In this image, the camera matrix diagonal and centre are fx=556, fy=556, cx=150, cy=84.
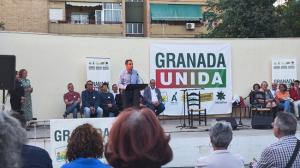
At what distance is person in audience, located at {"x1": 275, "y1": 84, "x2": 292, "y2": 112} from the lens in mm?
15242

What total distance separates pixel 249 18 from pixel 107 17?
1434 centimetres

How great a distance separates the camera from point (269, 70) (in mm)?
→ 17469

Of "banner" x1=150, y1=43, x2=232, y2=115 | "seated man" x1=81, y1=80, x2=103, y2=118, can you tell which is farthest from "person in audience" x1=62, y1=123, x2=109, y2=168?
"banner" x1=150, y1=43, x2=232, y2=115

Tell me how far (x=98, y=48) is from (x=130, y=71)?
419 centimetres

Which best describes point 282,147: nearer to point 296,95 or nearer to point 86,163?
point 86,163

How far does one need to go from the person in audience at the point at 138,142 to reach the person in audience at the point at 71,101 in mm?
11921

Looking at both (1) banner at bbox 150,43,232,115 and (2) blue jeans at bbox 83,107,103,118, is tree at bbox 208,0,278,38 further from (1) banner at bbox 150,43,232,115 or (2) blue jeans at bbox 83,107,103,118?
(2) blue jeans at bbox 83,107,103,118

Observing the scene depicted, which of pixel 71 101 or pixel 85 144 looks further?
pixel 71 101

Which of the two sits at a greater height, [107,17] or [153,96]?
[107,17]

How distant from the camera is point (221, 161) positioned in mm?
4203

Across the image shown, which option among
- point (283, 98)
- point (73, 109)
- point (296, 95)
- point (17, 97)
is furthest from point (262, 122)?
point (17, 97)

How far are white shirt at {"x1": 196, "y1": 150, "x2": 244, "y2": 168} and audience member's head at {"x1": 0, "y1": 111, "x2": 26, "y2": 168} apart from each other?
6.74 feet

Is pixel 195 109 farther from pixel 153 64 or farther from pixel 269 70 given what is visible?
pixel 269 70

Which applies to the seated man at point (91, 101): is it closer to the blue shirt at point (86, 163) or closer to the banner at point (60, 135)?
the banner at point (60, 135)
